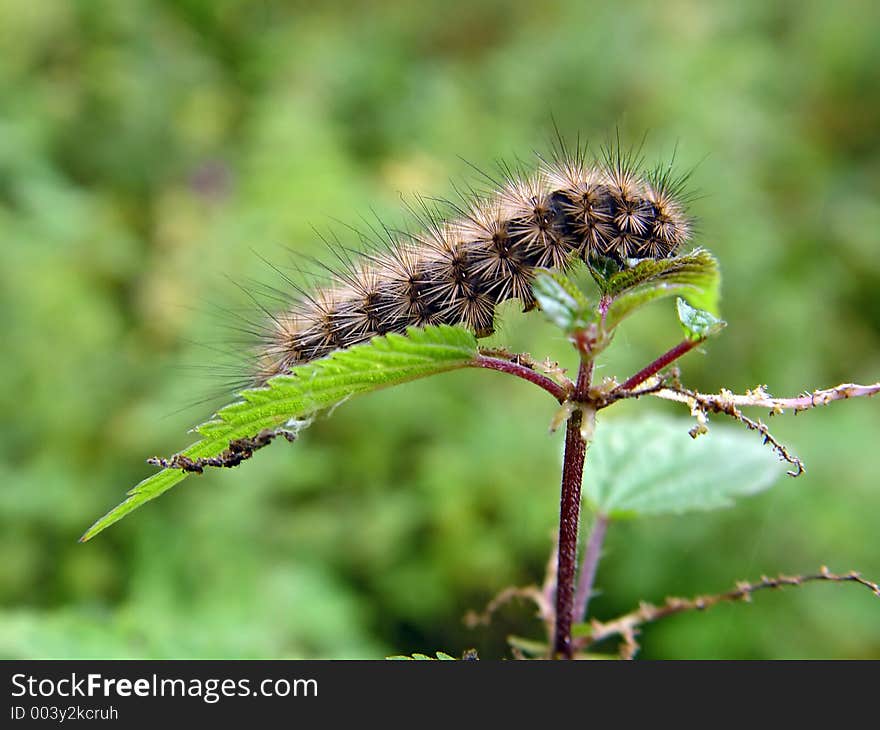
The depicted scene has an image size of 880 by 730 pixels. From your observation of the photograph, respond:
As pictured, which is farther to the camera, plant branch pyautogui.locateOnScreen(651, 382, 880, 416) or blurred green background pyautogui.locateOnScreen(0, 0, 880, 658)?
blurred green background pyautogui.locateOnScreen(0, 0, 880, 658)

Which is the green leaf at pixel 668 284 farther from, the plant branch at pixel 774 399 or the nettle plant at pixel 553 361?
the plant branch at pixel 774 399

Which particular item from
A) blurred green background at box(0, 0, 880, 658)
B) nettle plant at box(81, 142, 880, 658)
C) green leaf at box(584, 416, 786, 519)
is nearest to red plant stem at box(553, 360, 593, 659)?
nettle plant at box(81, 142, 880, 658)

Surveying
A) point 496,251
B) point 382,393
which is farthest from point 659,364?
point 382,393

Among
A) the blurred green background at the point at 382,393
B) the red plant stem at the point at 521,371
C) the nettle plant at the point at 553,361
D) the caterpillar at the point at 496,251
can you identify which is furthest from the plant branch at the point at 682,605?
the blurred green background at the point at 382,393

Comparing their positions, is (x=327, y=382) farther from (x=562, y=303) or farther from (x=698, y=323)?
(x=698, y=323)

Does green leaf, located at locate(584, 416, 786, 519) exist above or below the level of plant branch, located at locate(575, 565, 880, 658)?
above

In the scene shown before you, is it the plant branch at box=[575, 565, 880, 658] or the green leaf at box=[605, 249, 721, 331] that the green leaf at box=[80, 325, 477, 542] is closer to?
the green leaf at box=[605, 249, 721, 331]
